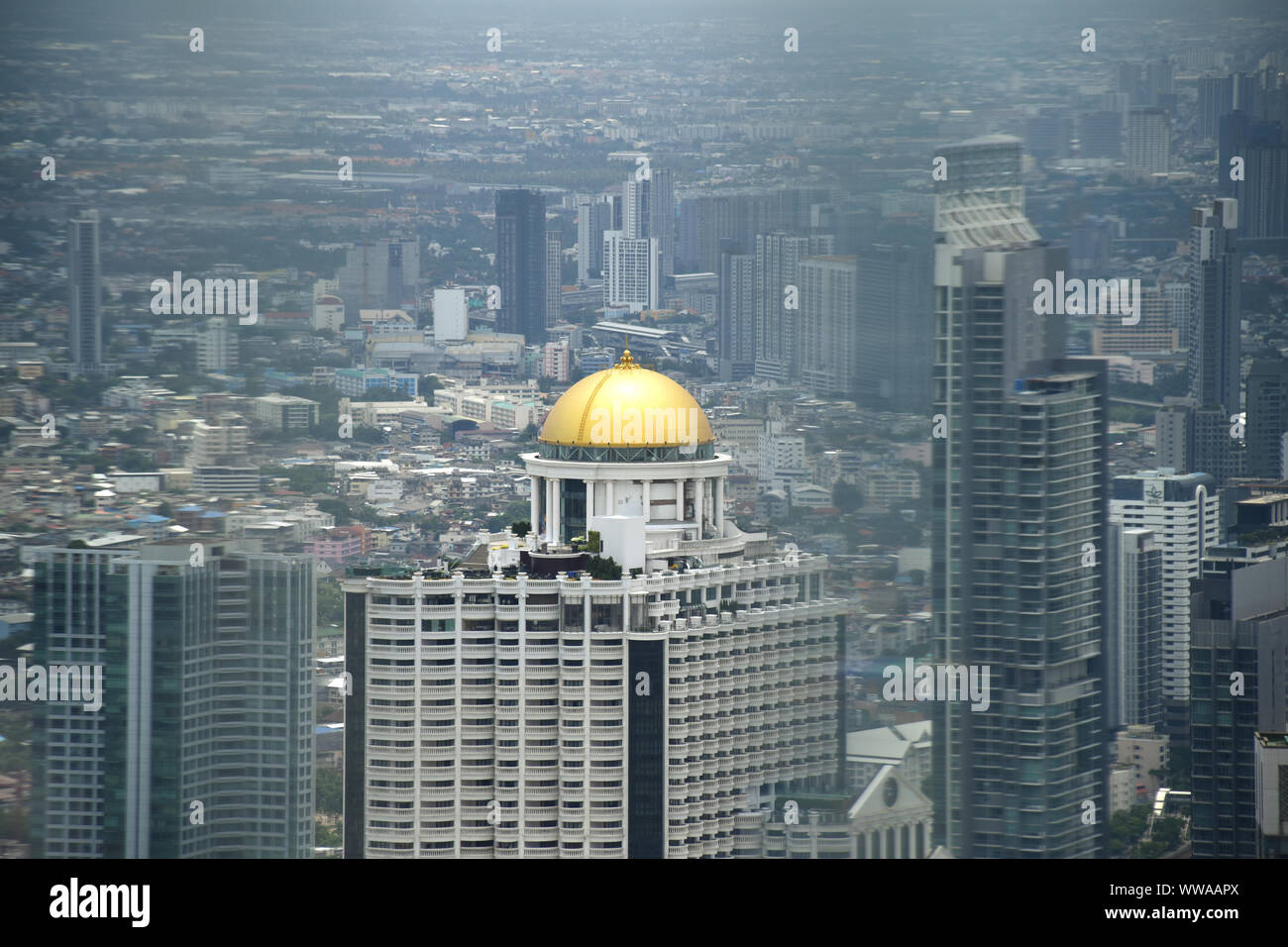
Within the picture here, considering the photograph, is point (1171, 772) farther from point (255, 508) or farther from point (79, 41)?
point (79, 41)

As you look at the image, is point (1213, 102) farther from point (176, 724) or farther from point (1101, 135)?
point (176, 724)

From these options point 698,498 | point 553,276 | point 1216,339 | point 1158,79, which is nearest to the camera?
point 698,498

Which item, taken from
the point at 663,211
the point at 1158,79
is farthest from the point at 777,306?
the point at 1158,79

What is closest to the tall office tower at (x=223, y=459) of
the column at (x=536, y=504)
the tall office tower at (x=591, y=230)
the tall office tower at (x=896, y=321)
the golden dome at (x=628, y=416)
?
the tall office tower at (x=591, y=230)

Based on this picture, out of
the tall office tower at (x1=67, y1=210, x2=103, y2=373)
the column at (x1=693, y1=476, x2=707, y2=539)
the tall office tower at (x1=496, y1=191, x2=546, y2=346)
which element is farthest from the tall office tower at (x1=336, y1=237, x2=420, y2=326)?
the column at (x1=693, y1=476, x2=707, y2=539)

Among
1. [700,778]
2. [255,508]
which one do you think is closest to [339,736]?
[700,778]

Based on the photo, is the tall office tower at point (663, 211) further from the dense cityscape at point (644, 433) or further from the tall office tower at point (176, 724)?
the tall office tower at point (176, 724)
